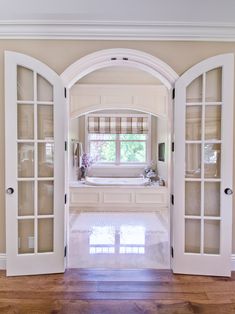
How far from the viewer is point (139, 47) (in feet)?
9.22

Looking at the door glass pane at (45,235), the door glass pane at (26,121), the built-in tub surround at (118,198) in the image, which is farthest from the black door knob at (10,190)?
the built-in tub surround at (118,198)

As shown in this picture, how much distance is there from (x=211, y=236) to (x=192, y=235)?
215 mm

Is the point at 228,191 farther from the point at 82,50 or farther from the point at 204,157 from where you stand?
the point at 82,50

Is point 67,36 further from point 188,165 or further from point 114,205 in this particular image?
point 114,205

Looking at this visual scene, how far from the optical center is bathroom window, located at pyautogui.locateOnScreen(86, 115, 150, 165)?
281 inches

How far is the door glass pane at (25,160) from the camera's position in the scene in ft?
9.01

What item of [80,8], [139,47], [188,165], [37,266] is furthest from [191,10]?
[37,266]

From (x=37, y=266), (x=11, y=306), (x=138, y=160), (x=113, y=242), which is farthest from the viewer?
(x=138, y=160)

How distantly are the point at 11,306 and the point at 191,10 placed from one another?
3388 mm

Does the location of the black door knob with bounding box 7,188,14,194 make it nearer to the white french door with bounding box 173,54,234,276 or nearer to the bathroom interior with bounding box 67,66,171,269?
the bathroom interior with bounding box 67,66,171,269

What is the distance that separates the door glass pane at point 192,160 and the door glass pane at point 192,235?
1.82ft

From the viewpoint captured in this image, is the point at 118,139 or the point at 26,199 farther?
the point at 118,139

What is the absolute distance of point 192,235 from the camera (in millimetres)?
2814

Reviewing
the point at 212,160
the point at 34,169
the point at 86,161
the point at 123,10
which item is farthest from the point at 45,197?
the point at 86,161
